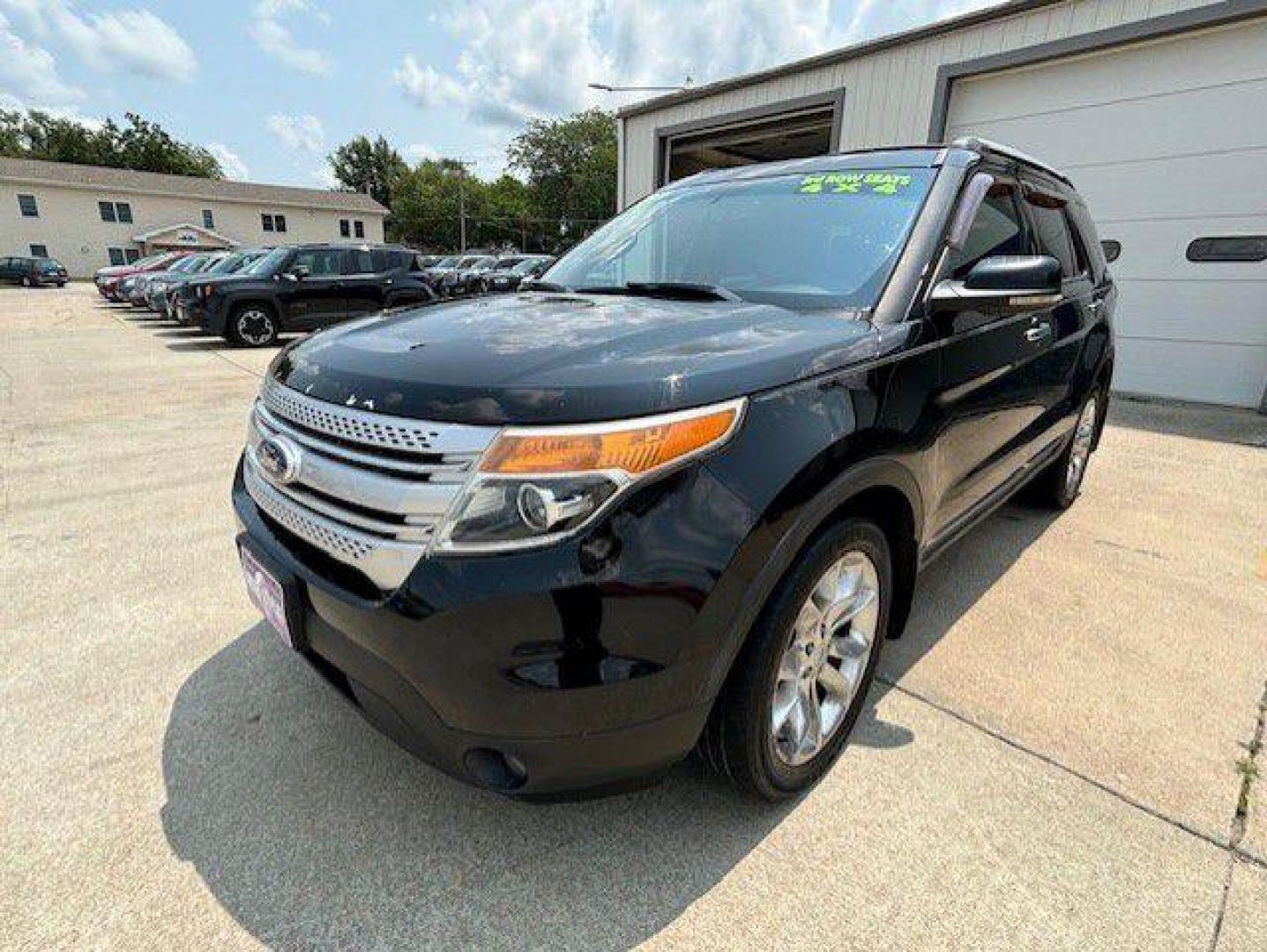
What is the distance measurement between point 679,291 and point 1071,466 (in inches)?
118

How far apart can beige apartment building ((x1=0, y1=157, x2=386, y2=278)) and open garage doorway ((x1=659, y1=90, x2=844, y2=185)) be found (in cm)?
3807

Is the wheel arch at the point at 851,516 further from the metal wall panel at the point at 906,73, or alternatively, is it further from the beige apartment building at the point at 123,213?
the beige apartment building at the point at 123,213

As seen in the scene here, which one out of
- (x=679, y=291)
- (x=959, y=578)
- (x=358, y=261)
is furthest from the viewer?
(x=358, y=261)

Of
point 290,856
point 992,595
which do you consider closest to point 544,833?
point 290,856

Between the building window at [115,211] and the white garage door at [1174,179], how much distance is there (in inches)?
2148

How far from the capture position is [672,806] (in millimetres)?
1943

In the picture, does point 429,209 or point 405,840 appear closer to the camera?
point 405,840

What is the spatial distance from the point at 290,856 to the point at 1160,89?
944 cm

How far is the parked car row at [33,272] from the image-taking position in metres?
35.3

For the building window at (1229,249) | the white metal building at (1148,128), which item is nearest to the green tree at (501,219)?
the white metal building at (1148,128)

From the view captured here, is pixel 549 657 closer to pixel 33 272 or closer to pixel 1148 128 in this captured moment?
pixel 1148 128

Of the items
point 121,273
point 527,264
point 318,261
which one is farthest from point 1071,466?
point 121,273

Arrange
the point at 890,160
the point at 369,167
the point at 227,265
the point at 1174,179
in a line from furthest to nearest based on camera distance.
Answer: the point at 369,167 → the point at 227,265 → the point at 1174,179 → the point at 890,160

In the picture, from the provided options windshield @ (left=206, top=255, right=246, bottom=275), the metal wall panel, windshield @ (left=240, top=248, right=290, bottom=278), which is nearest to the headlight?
the metal wall panel
